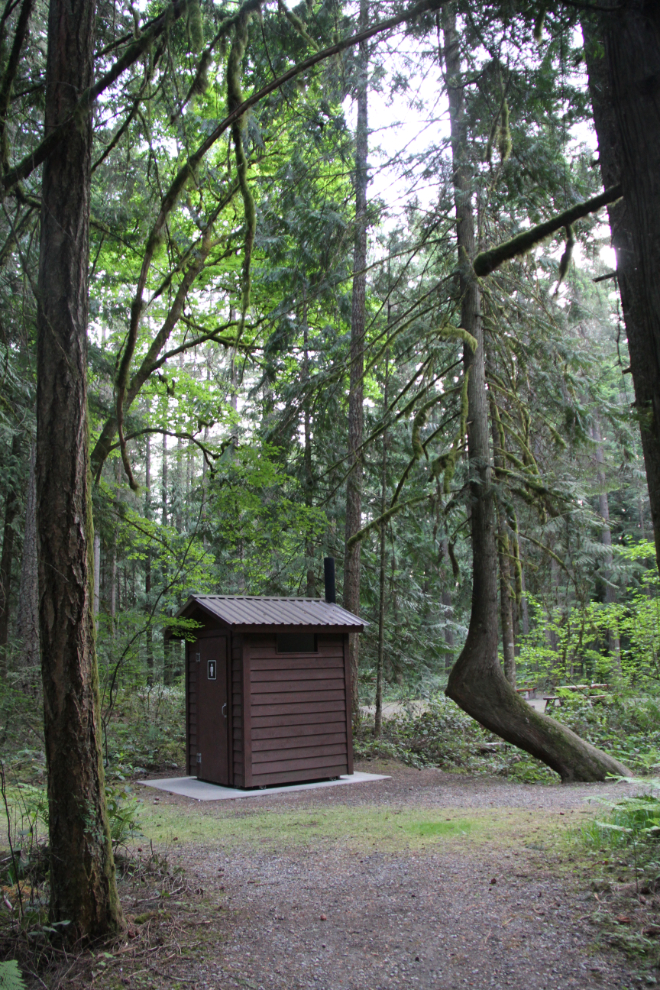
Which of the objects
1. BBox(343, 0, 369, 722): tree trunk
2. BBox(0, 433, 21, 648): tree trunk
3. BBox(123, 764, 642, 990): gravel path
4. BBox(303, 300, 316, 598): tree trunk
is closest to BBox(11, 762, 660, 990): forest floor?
BBox(123, 764, 642, 990): gravel path

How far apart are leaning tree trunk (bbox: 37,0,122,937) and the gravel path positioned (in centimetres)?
66

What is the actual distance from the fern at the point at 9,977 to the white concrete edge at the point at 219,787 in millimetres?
6236

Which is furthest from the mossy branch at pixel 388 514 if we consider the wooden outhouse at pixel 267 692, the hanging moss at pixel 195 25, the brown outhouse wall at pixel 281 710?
the hanging moss at pixel 195 25

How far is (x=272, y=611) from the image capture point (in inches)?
403

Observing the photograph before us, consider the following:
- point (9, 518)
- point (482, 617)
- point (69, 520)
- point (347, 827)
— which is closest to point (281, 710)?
point (482, 617)

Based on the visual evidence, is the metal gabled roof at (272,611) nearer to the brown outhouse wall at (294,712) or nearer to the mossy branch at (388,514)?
the brown outhouse wall at (294,712)

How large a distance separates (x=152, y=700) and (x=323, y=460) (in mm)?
7775

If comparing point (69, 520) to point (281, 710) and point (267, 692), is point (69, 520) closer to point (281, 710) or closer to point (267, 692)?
point (267, 692)

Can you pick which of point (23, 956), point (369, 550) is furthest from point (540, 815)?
point (369, 550)

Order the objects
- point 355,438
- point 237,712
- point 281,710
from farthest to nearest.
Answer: point 355,438, point 281,710, point 237,712

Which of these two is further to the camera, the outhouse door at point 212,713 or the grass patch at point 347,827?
the outhouse door at point 212,713

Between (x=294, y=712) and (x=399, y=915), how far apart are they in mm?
5916

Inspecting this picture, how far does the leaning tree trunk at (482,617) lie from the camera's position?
895cm

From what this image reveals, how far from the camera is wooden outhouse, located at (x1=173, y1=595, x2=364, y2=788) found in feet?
31.6
